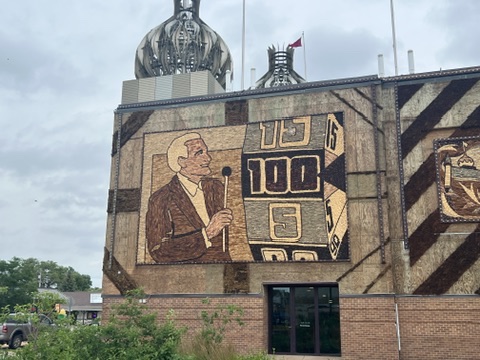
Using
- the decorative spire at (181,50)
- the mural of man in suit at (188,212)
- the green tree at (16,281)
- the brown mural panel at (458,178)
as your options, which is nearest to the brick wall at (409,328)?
the brown mural panel at (458,178)

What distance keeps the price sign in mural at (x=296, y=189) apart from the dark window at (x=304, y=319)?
162 centimetres

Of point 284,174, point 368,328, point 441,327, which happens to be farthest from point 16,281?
point 441,327

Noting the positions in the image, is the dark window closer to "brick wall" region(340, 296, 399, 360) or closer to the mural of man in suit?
"brick wall" region(340, 296, 399, 360)

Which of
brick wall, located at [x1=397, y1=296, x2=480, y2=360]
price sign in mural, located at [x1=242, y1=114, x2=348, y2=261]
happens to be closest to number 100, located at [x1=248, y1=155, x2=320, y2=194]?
price sign in mural, located at [x1=242, y1=114, x2=348, y2=261]

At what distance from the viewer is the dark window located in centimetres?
1967

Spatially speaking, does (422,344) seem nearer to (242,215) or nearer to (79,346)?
(242,215)

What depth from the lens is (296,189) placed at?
20.4m

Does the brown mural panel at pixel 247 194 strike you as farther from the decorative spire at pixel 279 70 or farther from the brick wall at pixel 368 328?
the decorative spire at pixel 279 70

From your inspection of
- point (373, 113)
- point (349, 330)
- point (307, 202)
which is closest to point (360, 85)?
point (373, 113)

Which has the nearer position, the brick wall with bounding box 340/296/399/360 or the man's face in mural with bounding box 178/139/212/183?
the brick wall with bounding box 340/296/399/360

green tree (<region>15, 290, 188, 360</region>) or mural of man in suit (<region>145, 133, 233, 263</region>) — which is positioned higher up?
mural of man in suit (<region>145, 133, 233, 263</region>)

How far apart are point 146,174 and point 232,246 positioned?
17.8ft

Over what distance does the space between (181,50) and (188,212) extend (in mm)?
9837

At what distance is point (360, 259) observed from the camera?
19.1 meters
